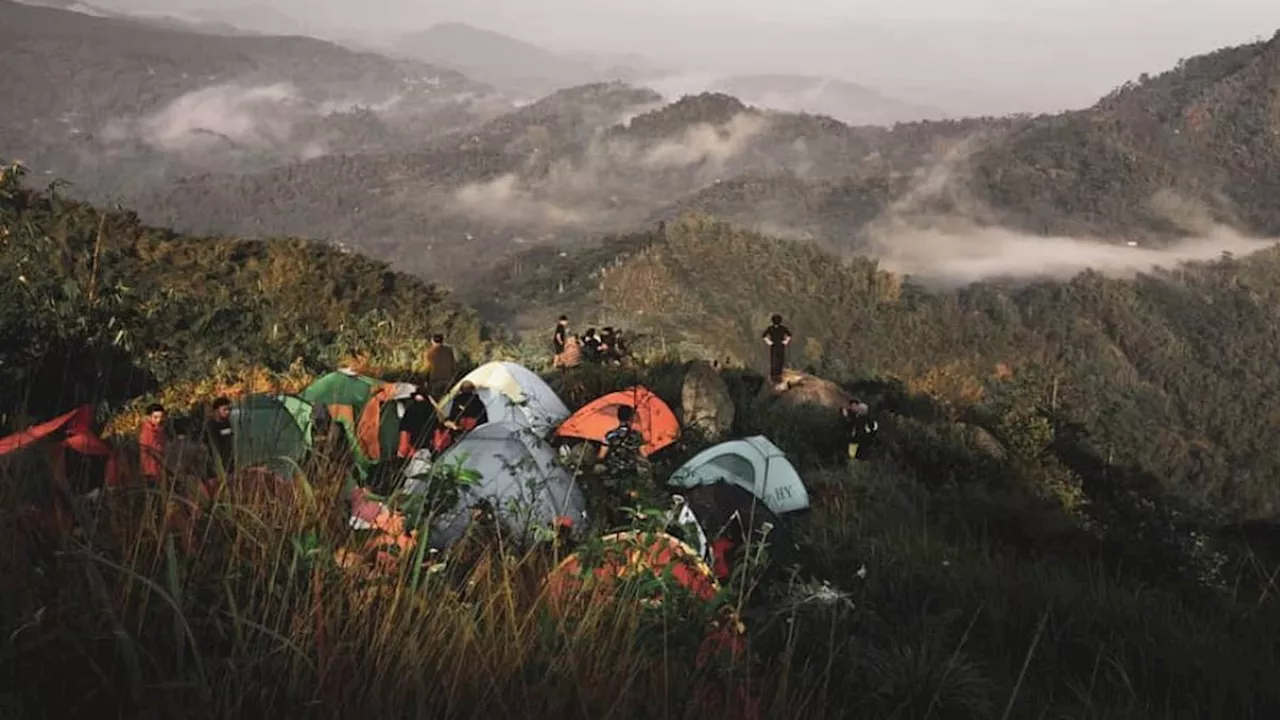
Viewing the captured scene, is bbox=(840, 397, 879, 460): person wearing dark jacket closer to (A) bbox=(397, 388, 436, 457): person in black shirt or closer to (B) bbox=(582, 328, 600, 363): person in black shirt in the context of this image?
(B) bbox=(582, 328, 600, 363): person in black shirt

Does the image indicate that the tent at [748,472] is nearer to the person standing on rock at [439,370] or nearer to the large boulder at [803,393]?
the person standing on rock at [439,370]

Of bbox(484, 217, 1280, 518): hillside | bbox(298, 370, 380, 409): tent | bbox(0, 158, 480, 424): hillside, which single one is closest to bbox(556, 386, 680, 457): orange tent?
bbox(298, 370, 380, 409): tent

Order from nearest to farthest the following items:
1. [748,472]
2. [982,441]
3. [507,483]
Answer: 1. [507,483]
2. [748,472]
3. [982,441]

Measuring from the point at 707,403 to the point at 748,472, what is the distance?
372cm

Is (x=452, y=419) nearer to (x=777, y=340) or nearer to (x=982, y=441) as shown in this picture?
(x=777, y=340)

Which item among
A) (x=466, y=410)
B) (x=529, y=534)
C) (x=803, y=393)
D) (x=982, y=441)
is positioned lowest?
(x=982, y=441)

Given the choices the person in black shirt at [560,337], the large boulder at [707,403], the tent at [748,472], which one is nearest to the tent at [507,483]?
the tent at [748,472]

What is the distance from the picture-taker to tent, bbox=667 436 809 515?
34.6ft

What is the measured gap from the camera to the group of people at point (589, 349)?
58.1 ft

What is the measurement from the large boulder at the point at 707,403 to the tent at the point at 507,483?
529 cm

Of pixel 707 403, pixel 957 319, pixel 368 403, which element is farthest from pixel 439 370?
pixel 957 319

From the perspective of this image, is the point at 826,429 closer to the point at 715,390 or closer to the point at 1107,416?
the point at 715,390

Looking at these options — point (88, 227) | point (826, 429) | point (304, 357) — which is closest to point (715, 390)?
point (826, 429)

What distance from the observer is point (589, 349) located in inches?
702
